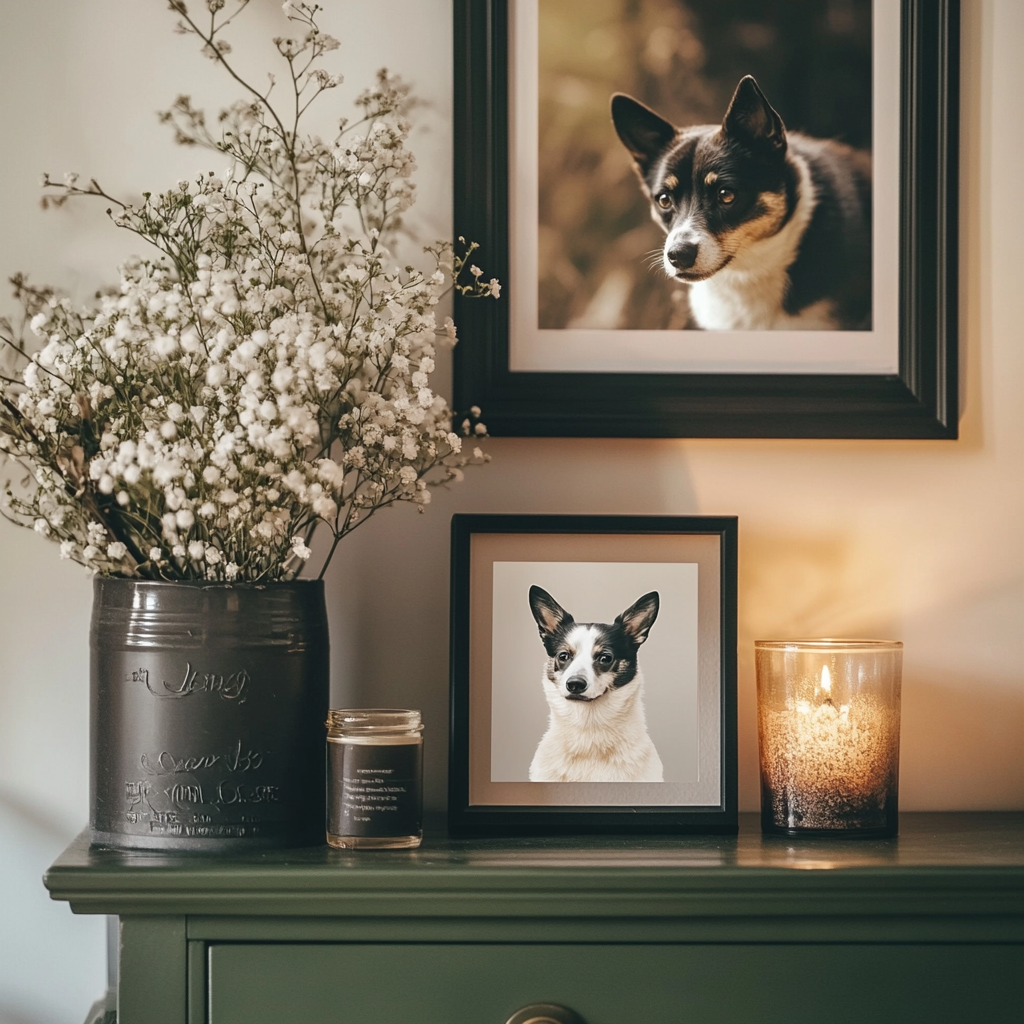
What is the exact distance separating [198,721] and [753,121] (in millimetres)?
876

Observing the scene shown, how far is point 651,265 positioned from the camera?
Result: 1.20 meters

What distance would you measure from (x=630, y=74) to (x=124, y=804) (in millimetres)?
935

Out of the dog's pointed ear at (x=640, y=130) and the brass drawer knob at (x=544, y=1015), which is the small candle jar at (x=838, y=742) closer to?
the brass drawer knob at (x=544, y=1015)

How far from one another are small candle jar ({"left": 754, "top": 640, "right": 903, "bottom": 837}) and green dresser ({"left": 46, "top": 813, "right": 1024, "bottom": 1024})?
13cm

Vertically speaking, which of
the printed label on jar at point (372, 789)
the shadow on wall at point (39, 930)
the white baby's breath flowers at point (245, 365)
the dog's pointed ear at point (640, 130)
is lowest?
the shadow on wall at point (39, 930)

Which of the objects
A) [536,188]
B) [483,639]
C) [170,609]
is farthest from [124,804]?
[536,188]

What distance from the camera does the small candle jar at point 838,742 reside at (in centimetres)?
101

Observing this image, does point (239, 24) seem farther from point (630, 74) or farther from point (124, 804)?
point (124, 804)

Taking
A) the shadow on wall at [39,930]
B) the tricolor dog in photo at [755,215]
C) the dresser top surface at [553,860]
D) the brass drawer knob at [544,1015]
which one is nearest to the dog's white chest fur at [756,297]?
the tricolor dog in photo at [755,215]

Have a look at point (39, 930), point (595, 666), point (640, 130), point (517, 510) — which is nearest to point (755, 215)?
point (640, 130)

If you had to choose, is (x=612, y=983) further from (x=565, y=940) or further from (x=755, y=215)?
(x=755, y=215)

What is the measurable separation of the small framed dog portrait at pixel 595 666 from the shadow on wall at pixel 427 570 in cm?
12

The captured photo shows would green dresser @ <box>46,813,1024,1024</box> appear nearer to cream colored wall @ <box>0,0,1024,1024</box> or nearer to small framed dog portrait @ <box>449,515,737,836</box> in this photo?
small framed dog portrait @ <box>449,515,737,836</box>

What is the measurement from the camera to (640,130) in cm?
120
